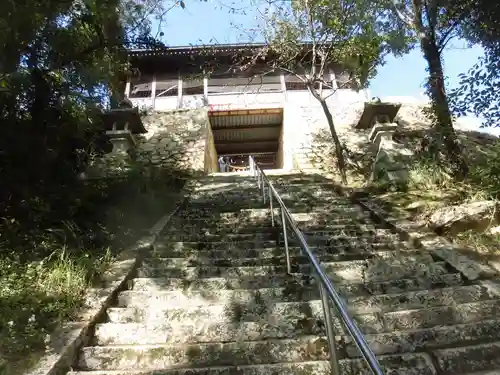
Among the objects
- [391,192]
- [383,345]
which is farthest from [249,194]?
[383,345]

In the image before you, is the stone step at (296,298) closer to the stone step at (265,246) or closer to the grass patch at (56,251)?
the grass patch at (56,251)

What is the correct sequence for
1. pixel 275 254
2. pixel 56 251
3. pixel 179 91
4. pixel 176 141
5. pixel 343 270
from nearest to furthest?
pixel 56 251 < pixel 343 270 < pixel 275 254 < pixel 176 141 < pixel 179 91

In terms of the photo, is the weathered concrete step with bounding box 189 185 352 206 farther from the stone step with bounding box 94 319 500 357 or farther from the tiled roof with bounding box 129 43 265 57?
the tiled roof with bounding box 129 43 265 57

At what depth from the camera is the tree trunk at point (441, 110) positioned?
6.91 m

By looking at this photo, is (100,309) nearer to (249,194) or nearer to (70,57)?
(70,57)

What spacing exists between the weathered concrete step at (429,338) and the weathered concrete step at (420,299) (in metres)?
0.38

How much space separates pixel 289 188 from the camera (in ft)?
26.5

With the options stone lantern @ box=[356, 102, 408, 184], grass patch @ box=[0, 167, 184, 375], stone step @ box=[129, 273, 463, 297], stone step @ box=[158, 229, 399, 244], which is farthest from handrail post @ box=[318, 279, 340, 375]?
stone lantern @ box=[356, 102, 408, 184]

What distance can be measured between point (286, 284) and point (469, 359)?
157 centimetres

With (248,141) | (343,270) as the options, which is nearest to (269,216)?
(343,270)

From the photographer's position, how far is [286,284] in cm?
375

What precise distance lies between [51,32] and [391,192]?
578 cm

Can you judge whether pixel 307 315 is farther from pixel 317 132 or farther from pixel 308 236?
pixel 317 132

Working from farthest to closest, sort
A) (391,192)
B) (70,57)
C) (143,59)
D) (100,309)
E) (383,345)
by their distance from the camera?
(143,59) < (391,192) < (70,57) < (100,309) < (383,345)
